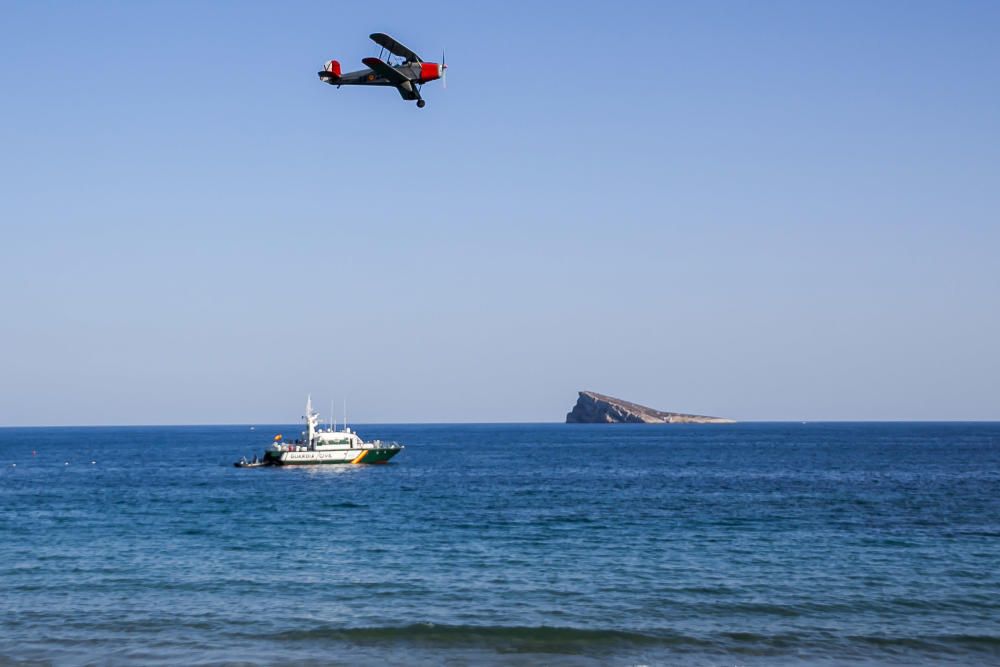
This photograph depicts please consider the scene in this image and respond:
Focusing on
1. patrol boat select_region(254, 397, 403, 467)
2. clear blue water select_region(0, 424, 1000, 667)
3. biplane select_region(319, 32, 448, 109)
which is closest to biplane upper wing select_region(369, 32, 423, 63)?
biplane select_region(319, 32, 448, 109)

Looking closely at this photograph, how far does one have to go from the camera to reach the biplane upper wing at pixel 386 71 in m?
42.5

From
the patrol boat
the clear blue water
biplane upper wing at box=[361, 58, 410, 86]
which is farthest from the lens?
the patrol boat

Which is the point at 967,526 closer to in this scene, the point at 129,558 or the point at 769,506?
the point at 769,506

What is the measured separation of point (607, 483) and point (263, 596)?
62607 mm

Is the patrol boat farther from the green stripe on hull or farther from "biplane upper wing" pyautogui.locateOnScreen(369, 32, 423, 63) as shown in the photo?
"biplane upper wing" pyautogui.locateOnScreen(369, 32, 423, 63)

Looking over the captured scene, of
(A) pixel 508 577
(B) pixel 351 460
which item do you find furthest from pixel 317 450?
(A) pixel 508 577

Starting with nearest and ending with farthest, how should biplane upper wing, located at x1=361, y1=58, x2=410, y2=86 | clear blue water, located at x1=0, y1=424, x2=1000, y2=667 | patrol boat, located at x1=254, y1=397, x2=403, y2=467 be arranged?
clear blue water, located at x1=0, y1=424, x2=1000, y2=667 → biplane upper wing, located at x1=361, y1=58, x2=410, y2=86 → patrol boat, located at x1=254, y1=397, x2=403, y2=467

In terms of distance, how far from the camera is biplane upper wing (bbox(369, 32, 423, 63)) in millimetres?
43250

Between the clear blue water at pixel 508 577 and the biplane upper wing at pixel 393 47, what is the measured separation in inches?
961

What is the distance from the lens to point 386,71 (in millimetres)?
43531

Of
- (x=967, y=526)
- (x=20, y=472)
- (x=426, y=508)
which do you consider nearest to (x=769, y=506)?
(x=967, y=526)

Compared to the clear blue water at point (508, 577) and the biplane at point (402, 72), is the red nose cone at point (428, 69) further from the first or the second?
the clear blue water at point (508, 577)

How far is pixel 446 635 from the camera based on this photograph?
34.3 meters

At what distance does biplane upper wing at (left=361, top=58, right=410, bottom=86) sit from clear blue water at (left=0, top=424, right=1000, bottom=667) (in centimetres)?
2328
